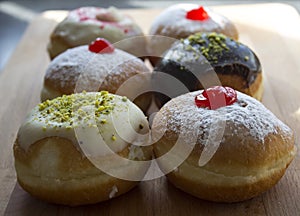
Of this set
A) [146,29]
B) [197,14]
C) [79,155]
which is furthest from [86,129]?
[146,29]

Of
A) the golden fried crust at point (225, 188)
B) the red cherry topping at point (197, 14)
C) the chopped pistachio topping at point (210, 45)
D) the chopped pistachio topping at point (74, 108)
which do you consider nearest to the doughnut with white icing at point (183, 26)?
the red cherry topping at point (197, 14)

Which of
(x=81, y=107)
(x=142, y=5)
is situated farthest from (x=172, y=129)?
(x=142, y=5)

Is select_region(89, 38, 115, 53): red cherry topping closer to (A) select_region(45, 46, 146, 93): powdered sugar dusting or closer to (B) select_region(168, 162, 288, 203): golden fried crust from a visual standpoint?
(A) select_region(45, 46, 146, 93): powdered sugar dusting

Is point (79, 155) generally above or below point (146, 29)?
above

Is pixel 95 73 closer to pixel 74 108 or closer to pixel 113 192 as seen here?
pixel 74 108

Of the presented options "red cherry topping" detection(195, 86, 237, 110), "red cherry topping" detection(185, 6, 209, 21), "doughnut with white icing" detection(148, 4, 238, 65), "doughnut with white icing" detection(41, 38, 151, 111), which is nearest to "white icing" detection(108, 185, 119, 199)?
"red cherry topping" detection(195, 86, 237, 110)

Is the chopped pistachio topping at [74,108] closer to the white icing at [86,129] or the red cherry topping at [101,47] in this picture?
the white icing at [86,129]

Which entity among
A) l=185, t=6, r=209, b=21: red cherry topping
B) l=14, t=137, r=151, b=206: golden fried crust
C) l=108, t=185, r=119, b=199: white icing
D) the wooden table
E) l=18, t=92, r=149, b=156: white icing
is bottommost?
the wooden table

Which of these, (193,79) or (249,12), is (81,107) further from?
(249,12)
